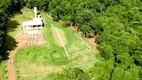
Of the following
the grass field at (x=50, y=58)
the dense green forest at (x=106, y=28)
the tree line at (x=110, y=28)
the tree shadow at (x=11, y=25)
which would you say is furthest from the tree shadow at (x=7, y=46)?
the tree line at (x=110, y=28)

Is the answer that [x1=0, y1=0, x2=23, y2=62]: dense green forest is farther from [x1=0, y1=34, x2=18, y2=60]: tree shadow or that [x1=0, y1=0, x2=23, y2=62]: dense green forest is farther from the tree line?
the tree line

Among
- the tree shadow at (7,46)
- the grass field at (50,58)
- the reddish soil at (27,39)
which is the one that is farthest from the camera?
the reddish soil at (27,39)

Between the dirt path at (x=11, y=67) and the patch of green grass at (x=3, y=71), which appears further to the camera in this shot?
the dirt path at (x=11, y=67)

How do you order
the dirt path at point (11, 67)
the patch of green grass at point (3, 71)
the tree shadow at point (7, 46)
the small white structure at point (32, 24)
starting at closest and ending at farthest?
1. the patch of green grass at point (3, 71)
2. the dirt path at point (11, 67)
3. the tree shadow at point (7, 46)
4. the small white structure at point (32, 24)

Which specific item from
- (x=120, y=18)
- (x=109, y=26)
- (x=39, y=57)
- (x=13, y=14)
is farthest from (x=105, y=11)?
(x=13, y=14)

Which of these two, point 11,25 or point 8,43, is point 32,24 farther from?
point 8,43

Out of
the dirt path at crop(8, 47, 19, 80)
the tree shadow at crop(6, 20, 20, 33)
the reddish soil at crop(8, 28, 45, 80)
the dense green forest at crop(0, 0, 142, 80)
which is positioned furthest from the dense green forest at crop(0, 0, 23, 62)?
the reddish soil at crop(8, 28, 45, 80)

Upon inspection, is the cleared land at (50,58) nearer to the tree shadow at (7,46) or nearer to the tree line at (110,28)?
the tree shadow at (7,46)

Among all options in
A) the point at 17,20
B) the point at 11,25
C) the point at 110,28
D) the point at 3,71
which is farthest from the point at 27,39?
the point at 110,28
